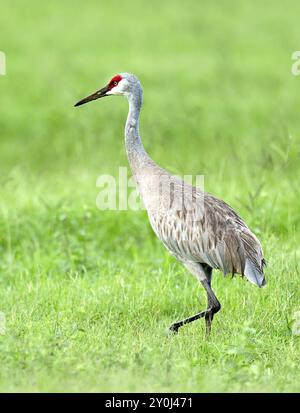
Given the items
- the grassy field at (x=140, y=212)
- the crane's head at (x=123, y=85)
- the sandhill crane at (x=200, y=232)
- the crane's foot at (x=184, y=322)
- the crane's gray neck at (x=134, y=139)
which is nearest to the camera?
the grassy field at (x=140, y=212)

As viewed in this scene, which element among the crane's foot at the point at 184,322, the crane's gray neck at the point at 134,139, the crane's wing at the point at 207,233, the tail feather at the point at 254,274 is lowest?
the crane's foot at the point at 184,322

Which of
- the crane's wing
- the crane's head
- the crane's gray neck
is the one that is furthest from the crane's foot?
the crane's head

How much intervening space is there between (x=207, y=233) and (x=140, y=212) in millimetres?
2487

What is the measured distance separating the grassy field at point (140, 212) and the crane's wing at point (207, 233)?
1.44ft

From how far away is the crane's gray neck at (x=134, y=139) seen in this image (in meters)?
6.89

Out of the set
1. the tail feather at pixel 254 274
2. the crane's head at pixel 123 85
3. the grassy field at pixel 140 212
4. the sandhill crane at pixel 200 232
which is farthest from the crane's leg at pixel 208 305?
the crane's head at pixel 123 85

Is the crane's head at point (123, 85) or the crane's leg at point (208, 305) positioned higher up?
the crane's head at point (123, 85)

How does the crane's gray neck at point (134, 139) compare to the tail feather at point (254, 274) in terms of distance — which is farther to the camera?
the crane's gray neck at point (134, 139)

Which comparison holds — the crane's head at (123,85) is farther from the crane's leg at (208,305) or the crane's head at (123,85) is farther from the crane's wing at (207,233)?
the crane's leg at (208,305)

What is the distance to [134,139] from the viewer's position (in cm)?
697

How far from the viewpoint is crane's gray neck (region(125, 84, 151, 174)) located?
6891mm

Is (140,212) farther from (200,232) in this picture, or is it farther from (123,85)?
(200,232)

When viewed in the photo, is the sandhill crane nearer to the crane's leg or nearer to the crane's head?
the crane's leg

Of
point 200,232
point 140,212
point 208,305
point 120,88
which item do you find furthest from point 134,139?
point 140,212
